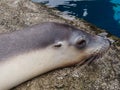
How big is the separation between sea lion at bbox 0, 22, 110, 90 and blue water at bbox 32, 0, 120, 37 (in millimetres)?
2900

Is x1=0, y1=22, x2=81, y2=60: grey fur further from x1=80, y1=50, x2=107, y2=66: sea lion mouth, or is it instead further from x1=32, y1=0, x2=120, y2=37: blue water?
x1=32, y1=0, x2=120, y2=37: blue water

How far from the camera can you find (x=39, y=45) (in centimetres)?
441

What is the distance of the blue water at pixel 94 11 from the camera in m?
7.61

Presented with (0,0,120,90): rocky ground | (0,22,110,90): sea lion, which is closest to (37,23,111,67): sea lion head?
(0,22,110,90): sea lion

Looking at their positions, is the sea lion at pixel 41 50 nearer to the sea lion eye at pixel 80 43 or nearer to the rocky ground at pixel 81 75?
the sea lion eye at pixel 80 43

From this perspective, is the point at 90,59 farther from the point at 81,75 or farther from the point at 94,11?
the point at 94,11

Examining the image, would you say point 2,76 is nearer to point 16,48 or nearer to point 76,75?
point 16,48

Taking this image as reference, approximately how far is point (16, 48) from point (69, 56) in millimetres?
593

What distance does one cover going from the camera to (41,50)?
14.4 feet

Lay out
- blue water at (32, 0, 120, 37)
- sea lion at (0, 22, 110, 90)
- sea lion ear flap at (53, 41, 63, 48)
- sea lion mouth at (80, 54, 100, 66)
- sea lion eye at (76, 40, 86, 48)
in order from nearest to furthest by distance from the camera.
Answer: sea lion at (0, 22, 110, 90)
sea lion ear flap at (53, 41, 63, 48)
sea lion eye at (76, 40, 86, 48)
sea lion mouth at (80, 54, 100, 66)
blue water at (32, 0, 120, 37)

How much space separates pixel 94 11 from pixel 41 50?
3.64 m

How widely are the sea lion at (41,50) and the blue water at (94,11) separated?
290 cm

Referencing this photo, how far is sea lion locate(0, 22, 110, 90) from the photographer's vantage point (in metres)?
4.32

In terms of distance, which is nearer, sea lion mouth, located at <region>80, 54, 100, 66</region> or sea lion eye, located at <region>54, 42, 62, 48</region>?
sea lion eye, located at <region>54, 42, 62, 48</region>
